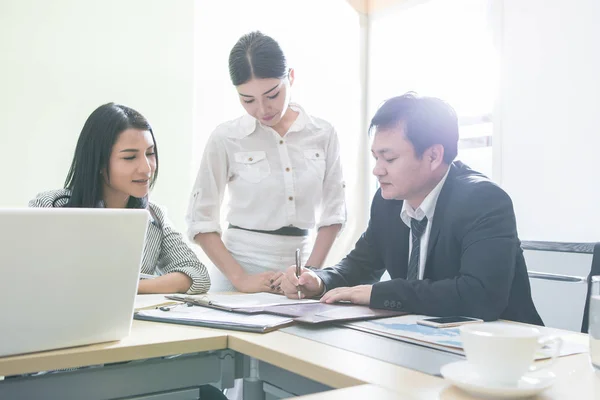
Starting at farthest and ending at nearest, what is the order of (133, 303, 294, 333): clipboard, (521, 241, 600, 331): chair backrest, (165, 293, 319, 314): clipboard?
(521, 241, 600, 331): chair backrest < (165, 293, 319, 314): clipboard < (133, 303, 294, 333): clipboard

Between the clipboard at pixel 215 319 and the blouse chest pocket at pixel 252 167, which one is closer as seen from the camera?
the clipboard at pixel 215 319

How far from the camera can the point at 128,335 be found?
1081mm

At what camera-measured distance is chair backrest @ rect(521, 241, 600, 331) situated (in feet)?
8.76

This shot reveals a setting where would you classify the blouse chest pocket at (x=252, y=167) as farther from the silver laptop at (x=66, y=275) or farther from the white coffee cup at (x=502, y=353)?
the white coffee cup at (x=502, y=353)

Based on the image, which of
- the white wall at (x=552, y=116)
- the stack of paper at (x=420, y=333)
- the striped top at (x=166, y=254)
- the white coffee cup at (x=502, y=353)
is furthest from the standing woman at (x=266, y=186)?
the white coffee cup at (x=502, y=353)

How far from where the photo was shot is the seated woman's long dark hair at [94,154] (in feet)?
5.69

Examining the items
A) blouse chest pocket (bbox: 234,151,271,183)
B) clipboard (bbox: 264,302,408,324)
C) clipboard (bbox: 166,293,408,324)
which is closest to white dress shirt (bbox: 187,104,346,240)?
blouse chest pocket (bbox: 234,151,271,183)

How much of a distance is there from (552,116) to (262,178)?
1.58 meters

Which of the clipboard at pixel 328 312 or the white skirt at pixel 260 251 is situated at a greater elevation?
the white skirt at pixel 260 251

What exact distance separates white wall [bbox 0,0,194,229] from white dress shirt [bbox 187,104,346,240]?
111cm

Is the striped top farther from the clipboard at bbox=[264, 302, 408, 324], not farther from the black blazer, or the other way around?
the clipboard at bbox=[264, 302, 408, 324]

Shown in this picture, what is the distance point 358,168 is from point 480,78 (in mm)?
1090

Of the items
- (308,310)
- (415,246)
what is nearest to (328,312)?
(308,310)

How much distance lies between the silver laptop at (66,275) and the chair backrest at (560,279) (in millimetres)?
2205
